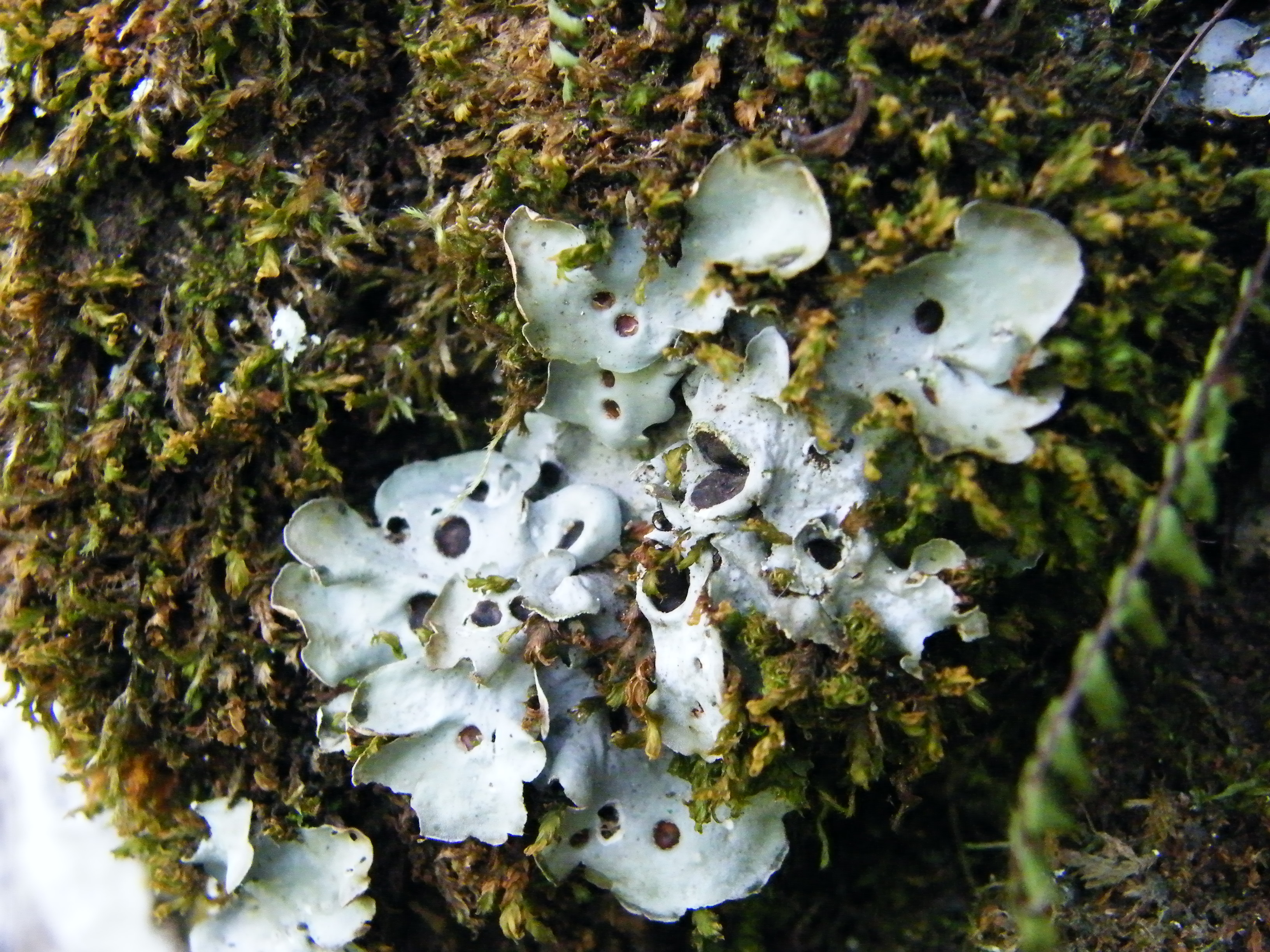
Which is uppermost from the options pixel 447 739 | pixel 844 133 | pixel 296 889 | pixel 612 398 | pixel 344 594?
pixel 844 133

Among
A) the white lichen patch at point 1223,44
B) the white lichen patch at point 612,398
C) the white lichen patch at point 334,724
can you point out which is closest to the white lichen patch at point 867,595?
the white lichen patch at point 612,398

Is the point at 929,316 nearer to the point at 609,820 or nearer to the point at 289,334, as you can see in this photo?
the point at 609,820

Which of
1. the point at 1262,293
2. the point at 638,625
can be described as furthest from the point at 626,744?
the point at 1262,293

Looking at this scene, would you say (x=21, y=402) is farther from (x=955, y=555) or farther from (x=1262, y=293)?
(x=1262, y=293)

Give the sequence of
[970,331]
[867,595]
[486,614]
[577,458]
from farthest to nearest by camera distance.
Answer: [577,458] → [486,614] → [867,595] → [970,331]

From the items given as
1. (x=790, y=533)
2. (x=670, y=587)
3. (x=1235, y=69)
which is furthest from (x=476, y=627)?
(x=1235, y=69)

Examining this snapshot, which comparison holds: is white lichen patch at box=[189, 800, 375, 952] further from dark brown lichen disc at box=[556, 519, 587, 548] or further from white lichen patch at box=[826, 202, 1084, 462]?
white lichen patch at box=[826, 202, 1084, 462]
